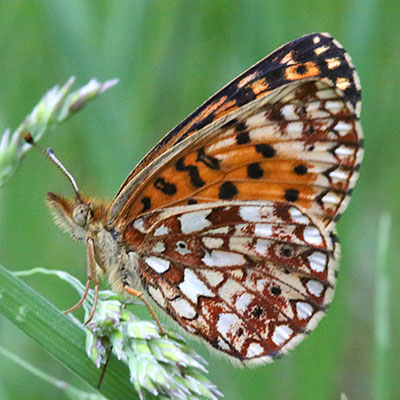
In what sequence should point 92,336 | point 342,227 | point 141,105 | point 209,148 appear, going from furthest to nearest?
point 141,105, point 342,227, point 209,148, point 92,336

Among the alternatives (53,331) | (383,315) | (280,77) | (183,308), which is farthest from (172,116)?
(53,331)

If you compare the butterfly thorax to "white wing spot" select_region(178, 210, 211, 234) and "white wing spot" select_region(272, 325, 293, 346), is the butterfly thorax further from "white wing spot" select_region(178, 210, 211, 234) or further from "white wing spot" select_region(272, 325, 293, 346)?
→ "white wing spot" select_region(272, 325, 293, 346)

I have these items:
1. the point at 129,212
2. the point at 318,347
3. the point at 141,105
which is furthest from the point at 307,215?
the point at 141,105

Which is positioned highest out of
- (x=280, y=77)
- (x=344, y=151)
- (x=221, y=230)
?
(x=280, y=77)

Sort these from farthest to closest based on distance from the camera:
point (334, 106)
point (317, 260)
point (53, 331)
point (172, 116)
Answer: point (172, 116) → point (317, 260) → point (334, 106) → point (53, 331)

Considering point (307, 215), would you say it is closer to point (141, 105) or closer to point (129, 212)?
point (129, 212)

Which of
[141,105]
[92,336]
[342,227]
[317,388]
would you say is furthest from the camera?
[141,105]

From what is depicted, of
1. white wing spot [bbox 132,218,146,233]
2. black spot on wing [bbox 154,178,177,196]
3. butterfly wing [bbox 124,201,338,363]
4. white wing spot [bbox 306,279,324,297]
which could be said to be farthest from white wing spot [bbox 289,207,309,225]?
white wing spot [bbox 132,218,146,233]

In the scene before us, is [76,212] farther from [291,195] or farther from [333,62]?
[333,62]

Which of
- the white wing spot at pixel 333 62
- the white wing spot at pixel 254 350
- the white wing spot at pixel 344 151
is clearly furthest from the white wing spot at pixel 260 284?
the white wing spot at pixel 333 62
